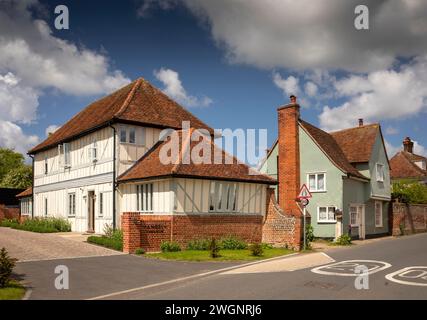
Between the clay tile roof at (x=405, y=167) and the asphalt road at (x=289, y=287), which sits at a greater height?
the clay tile roof at (x=405, y=167)

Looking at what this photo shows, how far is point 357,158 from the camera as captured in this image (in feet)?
106

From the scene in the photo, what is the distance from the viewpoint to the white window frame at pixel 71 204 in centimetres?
2842

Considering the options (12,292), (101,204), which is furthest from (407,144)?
(12,292)

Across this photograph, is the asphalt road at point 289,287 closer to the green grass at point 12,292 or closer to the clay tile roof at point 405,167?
the green grass at point 12,292

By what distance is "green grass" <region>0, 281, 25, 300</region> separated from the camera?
31.2ft

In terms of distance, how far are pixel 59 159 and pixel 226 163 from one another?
1374 centimetres

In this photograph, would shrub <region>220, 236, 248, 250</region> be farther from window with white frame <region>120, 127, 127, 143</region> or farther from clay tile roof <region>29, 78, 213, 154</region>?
clay tile roof <region>29, 78, 213, 154</region>

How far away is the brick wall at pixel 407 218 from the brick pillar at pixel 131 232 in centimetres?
2409

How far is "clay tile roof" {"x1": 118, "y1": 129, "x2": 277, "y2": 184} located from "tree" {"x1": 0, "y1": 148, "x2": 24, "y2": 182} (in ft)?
206

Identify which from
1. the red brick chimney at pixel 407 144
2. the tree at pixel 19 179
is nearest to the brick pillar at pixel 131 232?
the tree at pixel 19 179

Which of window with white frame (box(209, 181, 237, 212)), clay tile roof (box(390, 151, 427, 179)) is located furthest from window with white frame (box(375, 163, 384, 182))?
clay tile roof (box(390, 151, 427, 179))

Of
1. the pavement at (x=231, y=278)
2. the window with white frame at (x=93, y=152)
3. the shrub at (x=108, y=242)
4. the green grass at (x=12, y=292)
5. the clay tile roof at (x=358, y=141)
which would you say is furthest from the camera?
the clay tile roof at (x=358, y=141)

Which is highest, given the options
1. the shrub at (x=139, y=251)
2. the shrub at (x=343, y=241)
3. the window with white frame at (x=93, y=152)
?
the window with white frame at (x=93, y=152)

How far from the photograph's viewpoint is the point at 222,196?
843 inches
